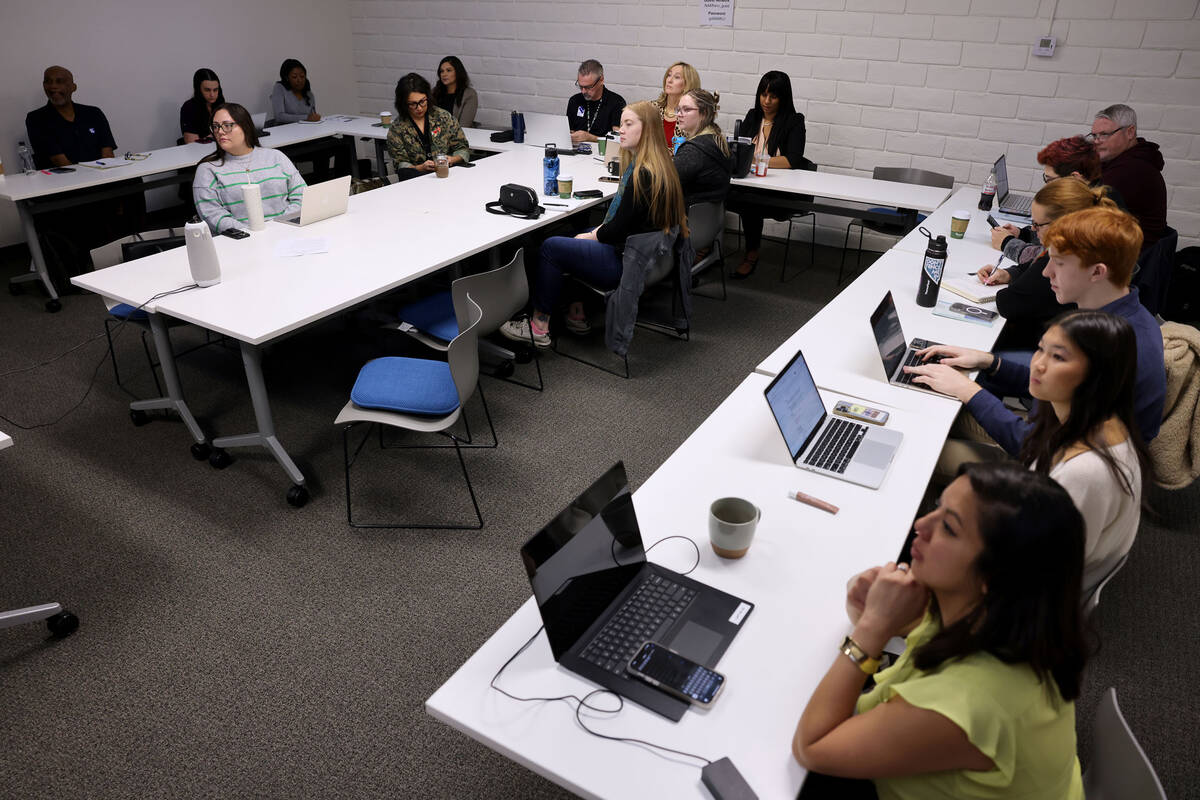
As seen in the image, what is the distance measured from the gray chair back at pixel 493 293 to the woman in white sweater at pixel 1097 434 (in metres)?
1.89

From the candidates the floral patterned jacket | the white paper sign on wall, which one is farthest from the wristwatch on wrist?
the white paper sign on wall

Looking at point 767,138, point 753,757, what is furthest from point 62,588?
point 767,138

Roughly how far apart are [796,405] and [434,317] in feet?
5.96

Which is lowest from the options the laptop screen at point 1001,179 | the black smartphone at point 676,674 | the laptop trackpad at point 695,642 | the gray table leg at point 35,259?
the gray table leg at point 35,259

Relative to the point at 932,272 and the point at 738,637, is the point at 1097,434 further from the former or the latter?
the point at 932,272

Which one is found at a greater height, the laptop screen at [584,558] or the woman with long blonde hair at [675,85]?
the woman with long blonde hair at [675,85]

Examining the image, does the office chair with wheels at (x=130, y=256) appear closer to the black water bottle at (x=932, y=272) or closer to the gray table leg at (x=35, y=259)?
the gray table leg at (x=35, y=259)

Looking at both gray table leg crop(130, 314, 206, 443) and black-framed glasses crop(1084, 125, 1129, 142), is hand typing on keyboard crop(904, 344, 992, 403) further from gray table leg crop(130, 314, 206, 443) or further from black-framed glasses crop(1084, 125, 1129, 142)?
gray table leg crop(130, 314, 206, 443)

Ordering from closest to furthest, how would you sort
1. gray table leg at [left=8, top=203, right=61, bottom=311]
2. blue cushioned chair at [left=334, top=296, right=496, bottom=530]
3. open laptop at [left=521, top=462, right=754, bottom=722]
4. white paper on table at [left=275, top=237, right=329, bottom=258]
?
open laptop at [left=521, top=462, right=754, bottom=722] → blue cushioned chair at [left=334, top=296, right=496, bottom=530] → white paper on table at [left=275, top=237, right=329, bottom=258] → gray table leg at [left=8, top=203, right=61, bottom=311]

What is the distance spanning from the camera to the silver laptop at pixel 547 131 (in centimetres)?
572

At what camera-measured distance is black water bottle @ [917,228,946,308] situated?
302 centimetres

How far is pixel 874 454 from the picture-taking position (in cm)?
208

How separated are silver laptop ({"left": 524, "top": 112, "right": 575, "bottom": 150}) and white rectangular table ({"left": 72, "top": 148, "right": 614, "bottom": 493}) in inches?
61.3

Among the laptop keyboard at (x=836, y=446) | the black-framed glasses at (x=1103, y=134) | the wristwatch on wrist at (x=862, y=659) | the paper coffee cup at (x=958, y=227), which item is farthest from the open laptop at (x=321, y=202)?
Answer: the black-framed glasses at (x=1103, y=134)
